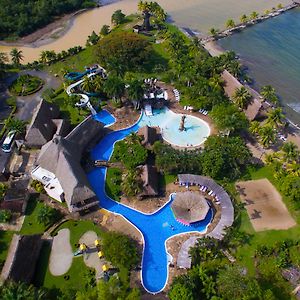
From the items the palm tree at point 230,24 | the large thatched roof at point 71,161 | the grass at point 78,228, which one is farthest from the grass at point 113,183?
the palm tree at point 230,24

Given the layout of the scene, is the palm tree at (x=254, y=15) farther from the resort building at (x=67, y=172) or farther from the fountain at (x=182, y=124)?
the resort building at (x=67, y=172)

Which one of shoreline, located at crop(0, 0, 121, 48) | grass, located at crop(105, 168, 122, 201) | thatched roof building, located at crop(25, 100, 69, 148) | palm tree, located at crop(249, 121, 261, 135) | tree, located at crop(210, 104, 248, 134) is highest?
shoreline, located at crop(0, 0, 121, 48)

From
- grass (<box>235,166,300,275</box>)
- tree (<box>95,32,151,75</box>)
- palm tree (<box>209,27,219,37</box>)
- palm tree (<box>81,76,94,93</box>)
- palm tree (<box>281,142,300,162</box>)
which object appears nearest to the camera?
grass (<box>235,166,300,275</box>)

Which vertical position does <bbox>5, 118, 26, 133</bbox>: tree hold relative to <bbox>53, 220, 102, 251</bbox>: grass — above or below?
above

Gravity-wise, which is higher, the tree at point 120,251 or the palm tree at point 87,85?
the palm tree at point 87,85

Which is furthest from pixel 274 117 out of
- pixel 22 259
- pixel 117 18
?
pixel 117 18

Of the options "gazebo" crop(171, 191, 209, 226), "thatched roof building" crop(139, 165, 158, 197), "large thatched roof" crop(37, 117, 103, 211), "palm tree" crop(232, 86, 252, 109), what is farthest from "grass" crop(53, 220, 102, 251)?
"palm tree" crop(232, 86, 252, 109)

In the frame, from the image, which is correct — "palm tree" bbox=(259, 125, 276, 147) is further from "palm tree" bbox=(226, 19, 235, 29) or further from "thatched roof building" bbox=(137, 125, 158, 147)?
"palm tree" bbox=(226, 19, 235, 29)
